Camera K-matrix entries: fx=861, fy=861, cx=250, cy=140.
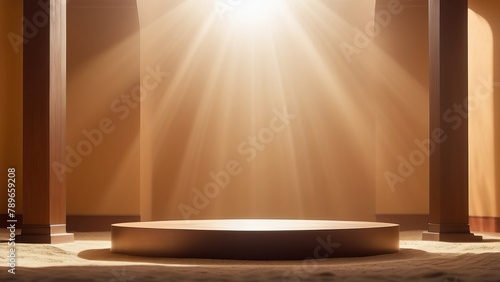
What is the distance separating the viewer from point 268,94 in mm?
12844

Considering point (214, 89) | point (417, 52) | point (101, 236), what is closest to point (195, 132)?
point (214, 89)

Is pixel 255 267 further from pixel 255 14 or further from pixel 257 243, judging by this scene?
pixel 255 14

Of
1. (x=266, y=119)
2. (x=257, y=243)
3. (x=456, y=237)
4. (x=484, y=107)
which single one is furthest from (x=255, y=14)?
(x=257, y=243)

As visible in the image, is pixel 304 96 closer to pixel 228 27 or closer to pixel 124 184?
pixel 228 27

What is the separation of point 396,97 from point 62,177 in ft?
17.2

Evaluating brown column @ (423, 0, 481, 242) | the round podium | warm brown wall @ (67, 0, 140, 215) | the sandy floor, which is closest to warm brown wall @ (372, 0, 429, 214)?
brown column @ (423, 0, 481, 242)

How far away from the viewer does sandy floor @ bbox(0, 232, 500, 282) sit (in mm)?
5996

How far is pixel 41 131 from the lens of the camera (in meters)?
9.37

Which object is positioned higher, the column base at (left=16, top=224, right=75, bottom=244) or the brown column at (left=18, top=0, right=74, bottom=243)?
the brown column at (left=18, top=0, right=74, bottom=243)

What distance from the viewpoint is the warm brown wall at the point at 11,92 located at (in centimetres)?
1238

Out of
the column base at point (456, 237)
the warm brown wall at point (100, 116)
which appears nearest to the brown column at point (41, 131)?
the warm brown wall at point (100, 116)

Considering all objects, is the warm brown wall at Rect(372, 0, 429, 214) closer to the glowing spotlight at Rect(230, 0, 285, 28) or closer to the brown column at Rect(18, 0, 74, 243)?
the glowing spotlight at Rect(230, 0, 285, 28)

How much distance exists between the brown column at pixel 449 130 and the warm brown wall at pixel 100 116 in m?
4.48

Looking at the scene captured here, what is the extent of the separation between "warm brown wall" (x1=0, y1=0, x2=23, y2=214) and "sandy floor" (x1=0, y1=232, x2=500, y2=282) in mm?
3701
